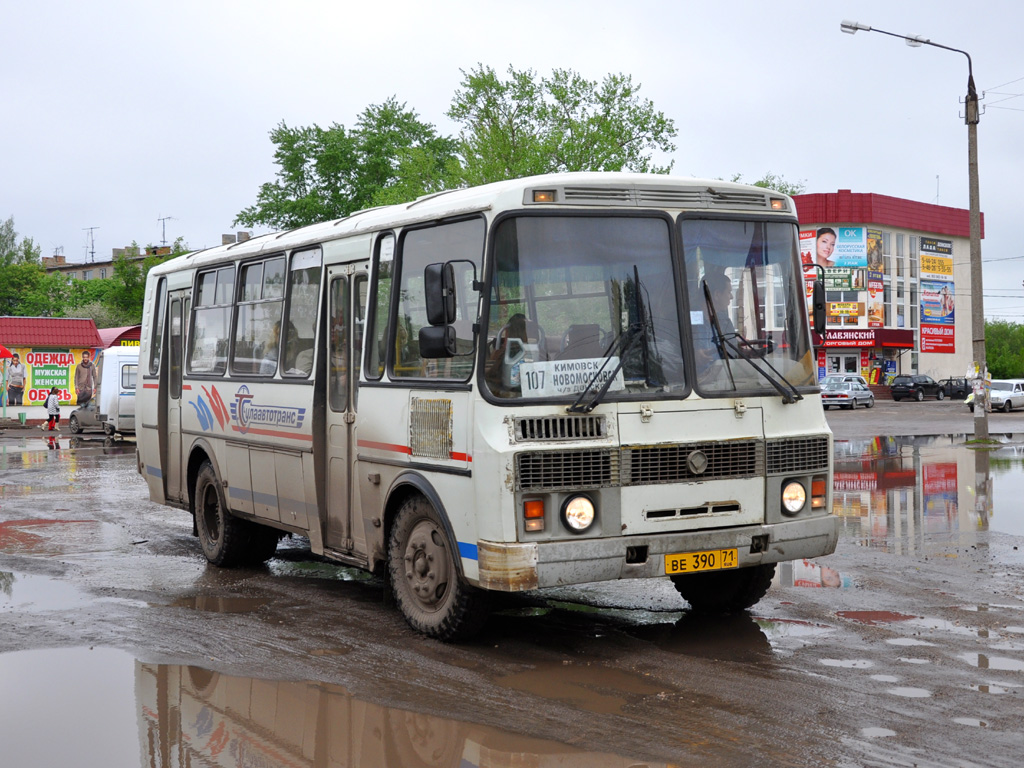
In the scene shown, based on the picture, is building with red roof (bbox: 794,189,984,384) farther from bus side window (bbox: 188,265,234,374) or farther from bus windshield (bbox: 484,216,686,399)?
bus windshield (bbox: 484,216,686,399)

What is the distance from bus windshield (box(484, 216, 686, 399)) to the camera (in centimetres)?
704

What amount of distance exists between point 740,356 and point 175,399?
6.69 m

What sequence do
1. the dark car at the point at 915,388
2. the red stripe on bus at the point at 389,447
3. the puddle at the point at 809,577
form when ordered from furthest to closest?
the dark car at the point at 915,388, the puddle at the point at 809,577, the red stripe on bus at the point at 389,447

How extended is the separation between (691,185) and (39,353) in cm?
4036

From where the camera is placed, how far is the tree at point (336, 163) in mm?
67875

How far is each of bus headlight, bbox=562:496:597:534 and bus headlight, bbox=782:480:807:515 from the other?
1375 millimetres

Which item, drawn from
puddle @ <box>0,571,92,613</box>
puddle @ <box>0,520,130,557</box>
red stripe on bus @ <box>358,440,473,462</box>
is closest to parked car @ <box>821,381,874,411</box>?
puddle @ <box>0,520,130,557</box>

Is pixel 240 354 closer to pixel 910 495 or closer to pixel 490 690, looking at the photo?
pixel 490 690

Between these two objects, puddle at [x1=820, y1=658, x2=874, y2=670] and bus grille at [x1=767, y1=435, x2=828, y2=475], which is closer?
puddle at [x1=820, y1=658, x2=874, y2=670]

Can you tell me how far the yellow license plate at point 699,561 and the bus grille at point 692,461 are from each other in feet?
1.49

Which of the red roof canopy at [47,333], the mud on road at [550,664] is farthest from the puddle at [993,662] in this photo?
the red roof canopy at [47,333]

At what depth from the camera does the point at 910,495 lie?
16594 mm

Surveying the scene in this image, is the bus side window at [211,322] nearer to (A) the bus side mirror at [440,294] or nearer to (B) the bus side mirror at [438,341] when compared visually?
(B) the bus side mirror at [438,341]

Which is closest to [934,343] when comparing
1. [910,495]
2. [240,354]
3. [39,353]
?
[39,353]
